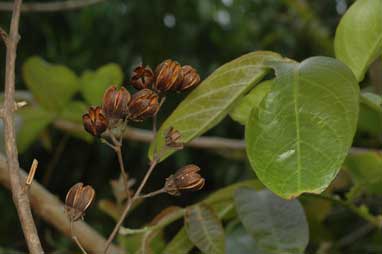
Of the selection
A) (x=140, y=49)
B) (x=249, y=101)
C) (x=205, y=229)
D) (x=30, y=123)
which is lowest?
(x=140, y=49)

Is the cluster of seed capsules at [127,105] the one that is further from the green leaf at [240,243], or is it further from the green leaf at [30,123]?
the green leaf at [30,123]

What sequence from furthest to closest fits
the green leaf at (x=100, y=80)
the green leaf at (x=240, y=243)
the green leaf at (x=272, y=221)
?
the green leaf at (x=100, y=80)
the green leaf at (x=240, y=243)
the green leaf at (x=272, y=221)

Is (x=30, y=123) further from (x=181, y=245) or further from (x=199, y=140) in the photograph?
(x=181, y=245)

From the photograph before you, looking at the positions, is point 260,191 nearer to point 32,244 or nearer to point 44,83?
point 32,244

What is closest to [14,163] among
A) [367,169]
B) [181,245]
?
[181,245]

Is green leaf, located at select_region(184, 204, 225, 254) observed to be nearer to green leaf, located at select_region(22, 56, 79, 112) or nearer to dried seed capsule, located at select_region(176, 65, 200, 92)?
dried seed capsule, located at select_region(176, 65, 200, 92)

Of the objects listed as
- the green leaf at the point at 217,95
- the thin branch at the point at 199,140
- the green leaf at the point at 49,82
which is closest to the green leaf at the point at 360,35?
the green leaf at the point at 217,95
